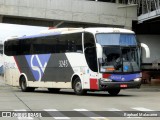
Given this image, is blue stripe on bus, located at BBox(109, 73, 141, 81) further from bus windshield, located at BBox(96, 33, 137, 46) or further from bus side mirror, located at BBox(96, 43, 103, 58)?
bus windshield, located at BBox(96, 33, 137, 46)

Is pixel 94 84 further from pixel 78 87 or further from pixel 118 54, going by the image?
pixel 118 54

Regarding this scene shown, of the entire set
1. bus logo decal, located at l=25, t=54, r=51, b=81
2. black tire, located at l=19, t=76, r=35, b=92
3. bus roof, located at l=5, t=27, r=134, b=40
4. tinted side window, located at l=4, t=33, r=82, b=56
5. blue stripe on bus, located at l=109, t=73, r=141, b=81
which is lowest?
black tire, located at l=19, t=76, r=35, b=92

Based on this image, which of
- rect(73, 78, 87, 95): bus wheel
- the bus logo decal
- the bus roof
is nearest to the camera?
the bus roof

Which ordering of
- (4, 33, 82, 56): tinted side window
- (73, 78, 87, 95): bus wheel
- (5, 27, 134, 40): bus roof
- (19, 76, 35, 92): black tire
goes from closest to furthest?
1. (5, 27, 134, 40): bus roof
2. (73, 78, 87, 95): bus wheel
3. (4, 33, 82, 56): tinted side window
4. (19, 76, 35, 92): black tire

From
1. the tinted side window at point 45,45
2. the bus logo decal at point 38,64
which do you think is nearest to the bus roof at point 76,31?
the tinted side window at point 45,45

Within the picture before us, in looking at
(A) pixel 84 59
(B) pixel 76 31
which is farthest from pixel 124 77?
(B) pixel 76 31

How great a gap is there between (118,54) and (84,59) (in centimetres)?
183

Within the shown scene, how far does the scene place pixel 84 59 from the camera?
79.2 feet

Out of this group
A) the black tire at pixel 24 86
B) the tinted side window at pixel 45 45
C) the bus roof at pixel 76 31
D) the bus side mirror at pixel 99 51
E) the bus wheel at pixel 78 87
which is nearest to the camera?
the bus side mirror at pixel 99 51

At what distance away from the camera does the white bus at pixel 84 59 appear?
23.4 m

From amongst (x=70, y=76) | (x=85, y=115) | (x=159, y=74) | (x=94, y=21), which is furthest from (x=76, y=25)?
(x=85, y=115)

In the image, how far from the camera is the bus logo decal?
27.8m

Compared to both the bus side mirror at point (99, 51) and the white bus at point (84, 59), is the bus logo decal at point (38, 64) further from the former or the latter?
the bus side mirror at point (99, 51)

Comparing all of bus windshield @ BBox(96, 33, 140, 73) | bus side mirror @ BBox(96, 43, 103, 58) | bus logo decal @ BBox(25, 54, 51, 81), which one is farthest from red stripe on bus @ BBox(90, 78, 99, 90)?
bus logo decal @ BBox(25, 54, 51, 81)
